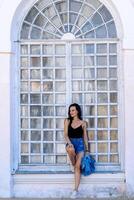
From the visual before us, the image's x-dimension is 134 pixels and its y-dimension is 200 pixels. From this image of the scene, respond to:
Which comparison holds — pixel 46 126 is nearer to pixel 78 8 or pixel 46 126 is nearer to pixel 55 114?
pixel 55 114

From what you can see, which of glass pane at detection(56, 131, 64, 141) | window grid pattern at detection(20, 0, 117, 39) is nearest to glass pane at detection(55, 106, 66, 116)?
glass pane at detection(56, 131, 64, 141)

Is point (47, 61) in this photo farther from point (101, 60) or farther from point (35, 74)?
point (101, 60)

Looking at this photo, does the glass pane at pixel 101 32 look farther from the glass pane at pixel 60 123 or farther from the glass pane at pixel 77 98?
the glass pane at pixel 60 123

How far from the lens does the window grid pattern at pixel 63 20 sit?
9625 millimetres

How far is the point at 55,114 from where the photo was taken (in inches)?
378

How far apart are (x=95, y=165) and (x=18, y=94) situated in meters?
1.97

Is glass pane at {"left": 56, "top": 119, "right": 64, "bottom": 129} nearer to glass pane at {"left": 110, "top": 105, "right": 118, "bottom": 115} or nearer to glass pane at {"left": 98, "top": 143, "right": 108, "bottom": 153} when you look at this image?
glass pane at {"left": 98, "top": 143, "right": 108, "bottom": 153}

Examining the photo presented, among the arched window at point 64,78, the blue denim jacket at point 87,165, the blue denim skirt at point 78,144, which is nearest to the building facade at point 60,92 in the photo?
the arched window at point 64,78

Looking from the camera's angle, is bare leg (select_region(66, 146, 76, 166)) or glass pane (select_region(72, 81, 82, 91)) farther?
glass pane (select_region(72, 81, 82, 91))

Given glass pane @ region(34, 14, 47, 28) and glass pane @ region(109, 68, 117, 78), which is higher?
glass pane @ region(34, 14, 47, 28)

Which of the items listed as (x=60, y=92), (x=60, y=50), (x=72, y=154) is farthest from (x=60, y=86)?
(x=72, y=154)

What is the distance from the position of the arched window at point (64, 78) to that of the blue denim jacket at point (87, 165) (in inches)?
9.2

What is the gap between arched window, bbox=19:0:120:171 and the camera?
955cm

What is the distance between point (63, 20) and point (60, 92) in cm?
138
